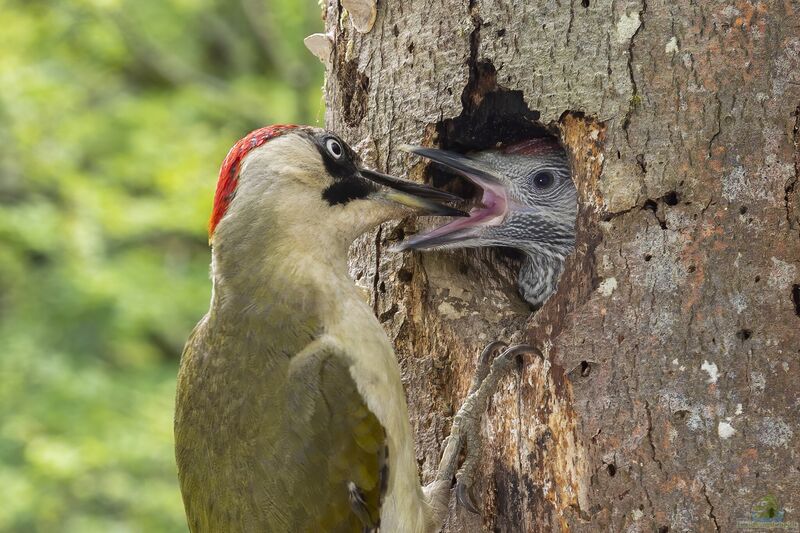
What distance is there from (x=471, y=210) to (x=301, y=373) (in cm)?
114

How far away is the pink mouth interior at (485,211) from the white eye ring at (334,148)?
43 cm

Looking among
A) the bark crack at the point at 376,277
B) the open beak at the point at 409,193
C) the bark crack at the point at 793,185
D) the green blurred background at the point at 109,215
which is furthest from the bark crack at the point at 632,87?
the green blurred background at the point at 109,215

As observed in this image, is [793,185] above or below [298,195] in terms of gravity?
below

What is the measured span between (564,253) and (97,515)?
6441mm

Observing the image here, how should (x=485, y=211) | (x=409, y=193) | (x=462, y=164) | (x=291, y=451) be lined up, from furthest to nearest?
(x=485, y=211) → (x=462, y=164) → (x=409, y=193) → (x=291, y=451)

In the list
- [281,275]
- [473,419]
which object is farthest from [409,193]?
[473,419]

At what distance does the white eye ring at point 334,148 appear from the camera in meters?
3.22

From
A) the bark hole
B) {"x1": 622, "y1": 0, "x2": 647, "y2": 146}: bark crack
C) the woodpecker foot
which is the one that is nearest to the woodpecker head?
the bark hole

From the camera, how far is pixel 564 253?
3.95 metres

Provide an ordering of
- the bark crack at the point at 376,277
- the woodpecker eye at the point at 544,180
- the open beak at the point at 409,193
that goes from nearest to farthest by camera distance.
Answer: the open beak at the point at 409,193, the bark crack at the point at 376,277, the woodpecker eye at the point at 544,180

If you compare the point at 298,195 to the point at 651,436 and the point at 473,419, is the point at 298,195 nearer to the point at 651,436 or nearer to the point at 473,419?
the point at 473,419

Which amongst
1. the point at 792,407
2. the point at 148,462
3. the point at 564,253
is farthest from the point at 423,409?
the point at 148,462

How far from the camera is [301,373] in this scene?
10.2 feet

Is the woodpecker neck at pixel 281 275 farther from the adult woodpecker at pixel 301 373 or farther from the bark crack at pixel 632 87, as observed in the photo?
the bark crack at pixel 632 87
